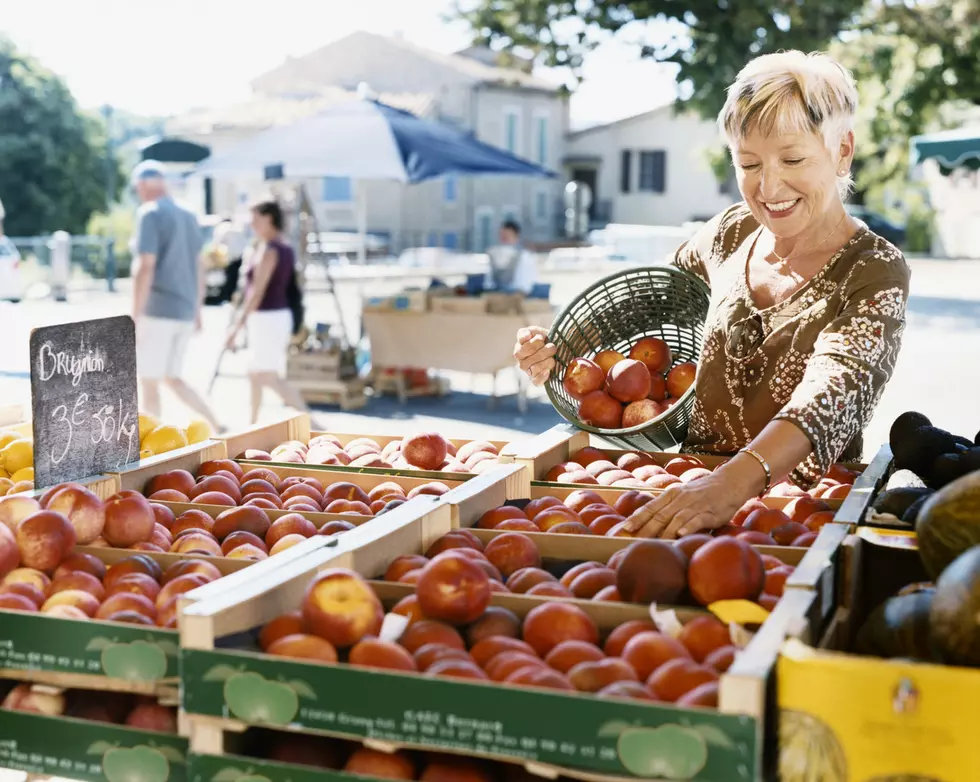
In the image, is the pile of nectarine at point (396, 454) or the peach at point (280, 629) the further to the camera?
the pile of nectarine at point (396, 454)

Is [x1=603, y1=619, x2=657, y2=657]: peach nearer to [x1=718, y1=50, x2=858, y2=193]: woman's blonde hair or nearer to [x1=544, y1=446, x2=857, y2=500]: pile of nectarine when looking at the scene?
[x1=544, y1=446, x2=857, y2=500]: pile of nectarine

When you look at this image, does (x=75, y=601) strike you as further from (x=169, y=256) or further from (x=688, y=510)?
(x=169, y=256)

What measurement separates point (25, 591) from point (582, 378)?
1840mm

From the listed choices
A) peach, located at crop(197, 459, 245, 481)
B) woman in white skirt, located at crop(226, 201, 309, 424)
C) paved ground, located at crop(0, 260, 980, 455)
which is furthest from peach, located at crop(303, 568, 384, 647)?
woman in white skirt, located at crop(226, 201, 309, 424)

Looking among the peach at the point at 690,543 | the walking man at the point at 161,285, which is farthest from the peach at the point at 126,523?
the walking man at the point at 161,285

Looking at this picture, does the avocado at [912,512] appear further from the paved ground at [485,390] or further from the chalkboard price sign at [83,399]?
the paved ground at [485,390]

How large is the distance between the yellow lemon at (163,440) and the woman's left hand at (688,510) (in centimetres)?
153

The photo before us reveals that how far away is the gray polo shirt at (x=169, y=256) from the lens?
8.51m

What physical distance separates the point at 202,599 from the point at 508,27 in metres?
15.5

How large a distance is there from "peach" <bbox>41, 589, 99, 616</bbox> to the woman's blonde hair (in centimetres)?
181

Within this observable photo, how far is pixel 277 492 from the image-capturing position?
3033 millimetres

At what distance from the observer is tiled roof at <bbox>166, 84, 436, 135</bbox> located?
35.2 meters

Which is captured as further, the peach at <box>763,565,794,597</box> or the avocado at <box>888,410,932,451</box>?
the avocado at <box>888,410,932,451</box>

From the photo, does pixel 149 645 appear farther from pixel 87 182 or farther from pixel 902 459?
pixel 87 182
